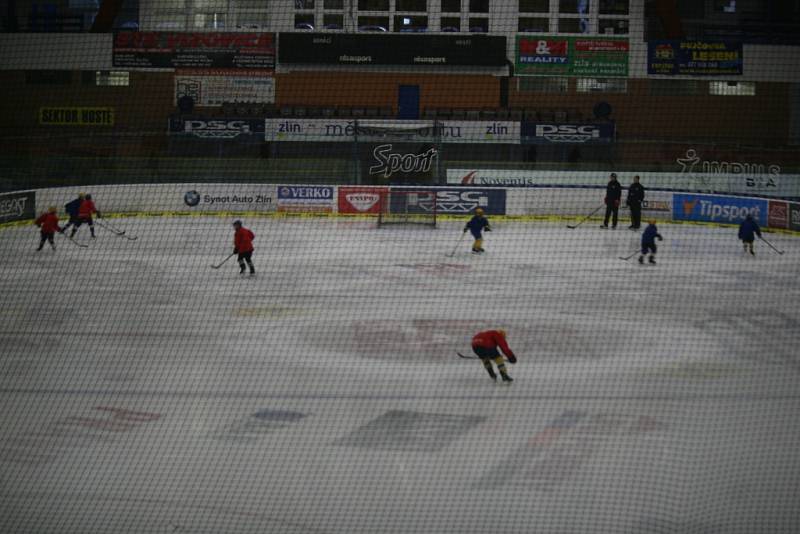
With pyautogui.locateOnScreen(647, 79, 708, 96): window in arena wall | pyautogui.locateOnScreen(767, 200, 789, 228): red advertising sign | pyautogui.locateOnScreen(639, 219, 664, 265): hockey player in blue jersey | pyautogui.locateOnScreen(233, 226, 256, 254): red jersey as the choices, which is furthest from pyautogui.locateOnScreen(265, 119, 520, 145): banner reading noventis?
pyautogui.locateOnScreen(233, 226, 256, 254): red jersey

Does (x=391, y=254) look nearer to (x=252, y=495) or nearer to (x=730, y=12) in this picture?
(x=252, y=495)

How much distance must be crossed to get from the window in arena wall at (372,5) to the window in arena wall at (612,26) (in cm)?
785

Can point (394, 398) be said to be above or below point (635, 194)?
below

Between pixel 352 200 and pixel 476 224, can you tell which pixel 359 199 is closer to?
pixel 352 200

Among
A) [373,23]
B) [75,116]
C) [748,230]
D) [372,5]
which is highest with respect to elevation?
[372,5]

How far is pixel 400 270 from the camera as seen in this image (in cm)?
1959

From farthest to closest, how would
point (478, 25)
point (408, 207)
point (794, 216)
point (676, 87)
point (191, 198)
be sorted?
1. point (676, 87)
2. point (478, 25)
3. point (191, 198)
4. point (408, 207)
5. point (794, 216)

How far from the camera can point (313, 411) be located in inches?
425

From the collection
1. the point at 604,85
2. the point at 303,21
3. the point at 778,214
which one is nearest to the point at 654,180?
the point at 778,214

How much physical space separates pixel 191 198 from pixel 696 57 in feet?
62.9

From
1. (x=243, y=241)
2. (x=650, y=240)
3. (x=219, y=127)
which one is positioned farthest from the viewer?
(x=219, y=127)

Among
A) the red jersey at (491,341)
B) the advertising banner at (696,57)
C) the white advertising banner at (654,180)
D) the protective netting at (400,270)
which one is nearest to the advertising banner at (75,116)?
the protective netting at (400,270)

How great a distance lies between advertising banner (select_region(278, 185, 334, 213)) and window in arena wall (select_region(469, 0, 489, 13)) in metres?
12.1

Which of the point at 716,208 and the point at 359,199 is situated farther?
the point at 359,199
